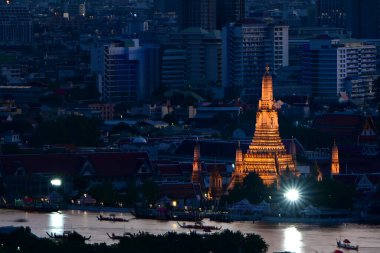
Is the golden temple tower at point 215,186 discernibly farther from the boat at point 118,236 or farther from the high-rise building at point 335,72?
the high-rise building at point 335,72

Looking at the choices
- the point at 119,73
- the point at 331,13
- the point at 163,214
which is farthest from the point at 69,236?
the point at 331,13

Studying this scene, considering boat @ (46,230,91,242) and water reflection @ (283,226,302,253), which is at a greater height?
boat @ (46,230,91,242)

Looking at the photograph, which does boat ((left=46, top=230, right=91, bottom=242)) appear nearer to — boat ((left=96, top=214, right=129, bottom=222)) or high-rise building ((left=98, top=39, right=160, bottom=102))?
boat ((left=96, top=214, right=129, bottom=222))

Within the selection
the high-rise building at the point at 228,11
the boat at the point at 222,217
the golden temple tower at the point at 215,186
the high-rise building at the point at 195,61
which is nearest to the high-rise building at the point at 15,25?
the high-rise building at the point at 228,11

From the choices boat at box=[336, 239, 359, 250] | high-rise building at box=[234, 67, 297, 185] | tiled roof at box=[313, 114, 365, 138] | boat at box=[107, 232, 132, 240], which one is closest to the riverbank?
high-rise building at box=[234, 67, 297, 185]

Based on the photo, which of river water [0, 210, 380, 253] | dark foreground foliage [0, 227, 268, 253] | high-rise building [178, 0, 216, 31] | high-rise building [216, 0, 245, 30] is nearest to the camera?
dark foreground foliage [0, 227, 268, 253]

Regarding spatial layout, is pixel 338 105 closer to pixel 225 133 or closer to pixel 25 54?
pixel 225 133

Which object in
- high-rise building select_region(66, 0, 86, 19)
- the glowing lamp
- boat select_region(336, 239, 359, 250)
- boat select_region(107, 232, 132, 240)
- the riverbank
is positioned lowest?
high-rise building select_region(66, 0, 86, 19)

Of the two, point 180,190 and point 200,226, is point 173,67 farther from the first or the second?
point 200,226
